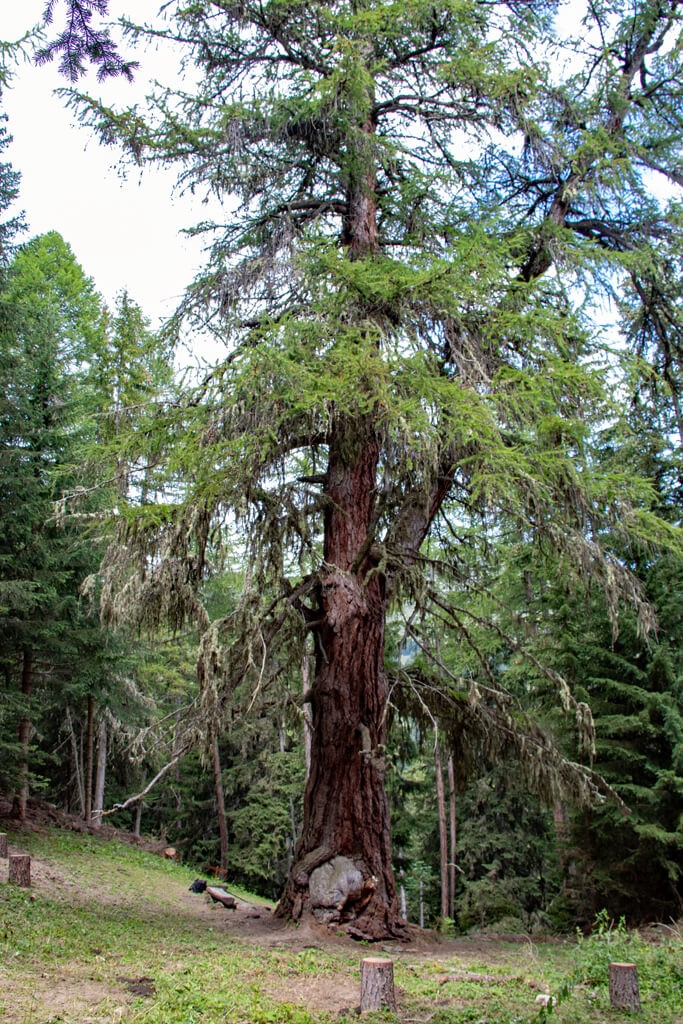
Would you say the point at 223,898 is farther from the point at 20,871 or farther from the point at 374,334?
the point at 374,334

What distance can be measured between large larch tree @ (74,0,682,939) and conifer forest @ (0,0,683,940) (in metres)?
0.04

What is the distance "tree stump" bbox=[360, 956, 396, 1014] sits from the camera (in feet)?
15.5

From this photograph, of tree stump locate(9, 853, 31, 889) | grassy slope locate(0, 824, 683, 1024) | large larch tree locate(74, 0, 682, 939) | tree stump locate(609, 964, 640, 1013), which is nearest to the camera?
grassy slope locate(0, 824, 683, 1024)

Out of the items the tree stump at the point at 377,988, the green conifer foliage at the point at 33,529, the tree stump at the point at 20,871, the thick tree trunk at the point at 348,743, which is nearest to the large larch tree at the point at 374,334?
the thick tree trunk at the point at 348,743

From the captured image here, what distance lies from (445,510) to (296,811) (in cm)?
1785

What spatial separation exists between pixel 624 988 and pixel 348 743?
11.7 feet

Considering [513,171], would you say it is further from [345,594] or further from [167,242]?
[345,594]

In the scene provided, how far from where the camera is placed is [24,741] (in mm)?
14164

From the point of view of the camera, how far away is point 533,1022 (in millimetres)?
4227

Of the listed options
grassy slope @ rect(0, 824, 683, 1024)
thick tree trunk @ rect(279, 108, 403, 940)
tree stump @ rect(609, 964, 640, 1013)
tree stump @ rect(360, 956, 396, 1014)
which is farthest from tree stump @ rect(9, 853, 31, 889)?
tree stump @ rect(609, 964, 640, 1013)

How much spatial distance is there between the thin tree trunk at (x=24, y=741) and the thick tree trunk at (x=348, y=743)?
6.97 m

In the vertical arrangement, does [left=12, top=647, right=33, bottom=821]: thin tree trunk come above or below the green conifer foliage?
below

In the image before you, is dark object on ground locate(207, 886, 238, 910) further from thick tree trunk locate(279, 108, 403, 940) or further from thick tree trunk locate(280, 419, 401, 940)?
thick tree trunk locate(280, 419, 401, 940)

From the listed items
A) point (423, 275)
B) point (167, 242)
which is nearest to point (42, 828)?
point (167, 242)
